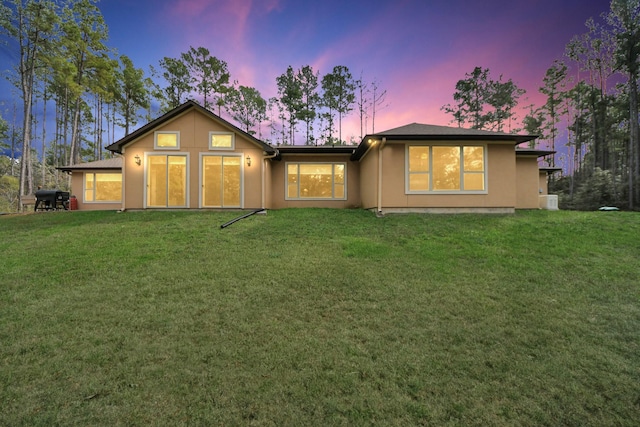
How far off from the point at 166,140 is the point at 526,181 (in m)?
14.9

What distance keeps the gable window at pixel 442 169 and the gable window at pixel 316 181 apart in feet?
12.4

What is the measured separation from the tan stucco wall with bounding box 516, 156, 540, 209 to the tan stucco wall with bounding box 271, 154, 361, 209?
679cm

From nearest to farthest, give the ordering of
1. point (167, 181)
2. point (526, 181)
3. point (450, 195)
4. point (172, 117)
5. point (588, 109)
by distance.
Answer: point (450, 195)
point (172, 117)
point (167, 181)
point (526, 181)
point (588, 109)

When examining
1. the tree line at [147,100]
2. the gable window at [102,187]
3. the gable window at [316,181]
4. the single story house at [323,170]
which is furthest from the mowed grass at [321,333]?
the tree line at [147,100]

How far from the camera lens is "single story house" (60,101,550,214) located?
30.6 feet

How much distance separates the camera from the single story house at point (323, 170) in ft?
30.6

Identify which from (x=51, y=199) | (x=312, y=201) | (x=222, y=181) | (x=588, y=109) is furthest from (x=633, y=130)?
(x=51, y=199)

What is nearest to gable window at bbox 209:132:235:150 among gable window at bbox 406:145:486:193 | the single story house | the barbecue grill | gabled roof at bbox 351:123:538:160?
the single story house

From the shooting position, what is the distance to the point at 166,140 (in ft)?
34.5

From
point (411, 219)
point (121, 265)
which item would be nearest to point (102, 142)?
point (121, 265)

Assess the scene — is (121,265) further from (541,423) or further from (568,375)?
(568,375)

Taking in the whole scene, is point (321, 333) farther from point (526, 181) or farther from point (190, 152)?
point (526, 181)

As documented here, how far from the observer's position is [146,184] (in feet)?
34.5

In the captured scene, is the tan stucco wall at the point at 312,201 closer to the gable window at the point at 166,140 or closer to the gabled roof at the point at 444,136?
the gabled roof at the point at 444,136
